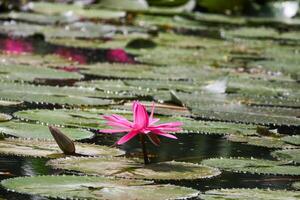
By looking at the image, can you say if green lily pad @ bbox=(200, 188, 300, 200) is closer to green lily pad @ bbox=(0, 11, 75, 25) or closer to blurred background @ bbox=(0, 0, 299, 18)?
green lily pad @ bbox=(0, 11, 75, 25)

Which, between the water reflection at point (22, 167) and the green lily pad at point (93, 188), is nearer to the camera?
the green lily pad at point (93, 188)

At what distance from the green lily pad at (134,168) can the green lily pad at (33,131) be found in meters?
0.25

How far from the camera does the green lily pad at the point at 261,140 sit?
7.36 ft

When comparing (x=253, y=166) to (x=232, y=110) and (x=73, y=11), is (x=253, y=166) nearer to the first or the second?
(x=232, y=110)

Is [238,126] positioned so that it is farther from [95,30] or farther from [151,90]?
[95,30]

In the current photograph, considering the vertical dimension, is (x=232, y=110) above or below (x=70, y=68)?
below

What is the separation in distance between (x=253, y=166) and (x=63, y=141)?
43 cm

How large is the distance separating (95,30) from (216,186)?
370cm

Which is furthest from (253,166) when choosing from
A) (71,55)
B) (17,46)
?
(17,46)

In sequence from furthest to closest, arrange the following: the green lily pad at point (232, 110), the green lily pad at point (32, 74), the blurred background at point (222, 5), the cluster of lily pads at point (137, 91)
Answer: the blurred background at point (222, 5)
the green lily pad at point (32, 74)
the green lily pad at point (232, 110)
the cluster of lily pads at point (137, 91)

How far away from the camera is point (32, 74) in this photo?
318 cm

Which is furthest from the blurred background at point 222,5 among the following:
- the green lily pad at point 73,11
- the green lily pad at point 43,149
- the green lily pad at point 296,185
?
the green lily pad at point 296,185

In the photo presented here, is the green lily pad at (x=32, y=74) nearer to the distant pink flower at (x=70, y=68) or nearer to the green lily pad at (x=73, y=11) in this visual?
the distant pink flower at (x=70, y=68)

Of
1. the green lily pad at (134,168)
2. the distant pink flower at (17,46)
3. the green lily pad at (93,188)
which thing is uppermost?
the distant pink flower at (17,46)
